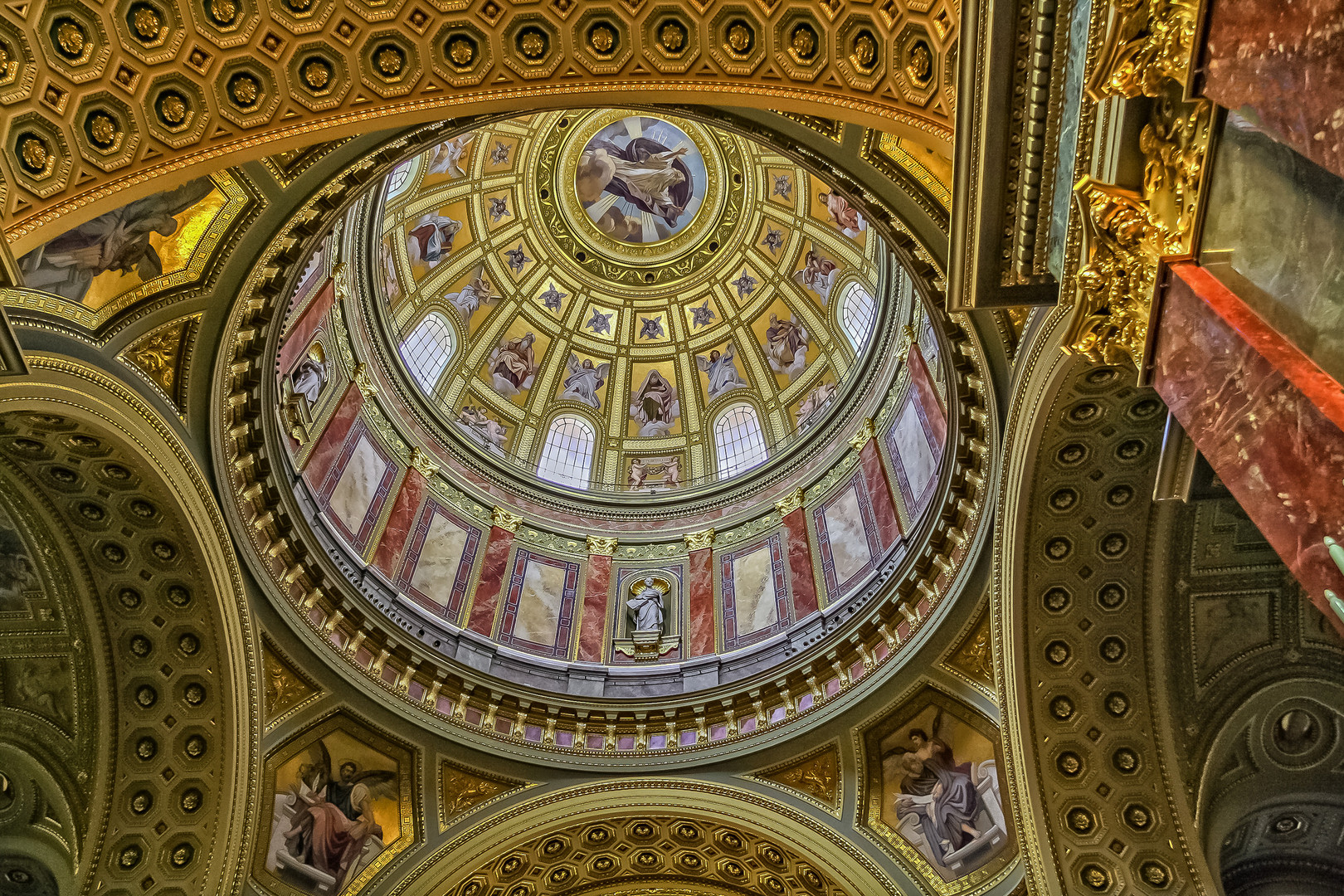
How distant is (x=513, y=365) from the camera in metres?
27.7

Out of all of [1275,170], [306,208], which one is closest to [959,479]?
[1275,170]

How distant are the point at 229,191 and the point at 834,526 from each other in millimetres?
14233

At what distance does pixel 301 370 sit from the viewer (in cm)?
1767

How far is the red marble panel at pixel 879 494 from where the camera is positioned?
18.5 meters

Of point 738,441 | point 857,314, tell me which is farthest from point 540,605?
point 857,314

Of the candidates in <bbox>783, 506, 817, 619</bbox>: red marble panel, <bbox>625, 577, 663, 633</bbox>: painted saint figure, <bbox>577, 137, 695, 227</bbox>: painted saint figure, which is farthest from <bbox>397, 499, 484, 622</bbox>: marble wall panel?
<bbox>577, 137, 695, 227</bbox>: painted saint figure

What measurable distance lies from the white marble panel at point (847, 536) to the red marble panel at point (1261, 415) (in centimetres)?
1367

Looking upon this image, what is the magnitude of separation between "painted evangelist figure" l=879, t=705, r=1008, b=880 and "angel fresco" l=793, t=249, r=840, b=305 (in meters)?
13.4

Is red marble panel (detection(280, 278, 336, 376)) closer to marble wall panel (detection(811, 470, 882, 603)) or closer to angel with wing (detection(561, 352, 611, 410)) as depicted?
angel with wing (detection(561, 352, 611, 410))

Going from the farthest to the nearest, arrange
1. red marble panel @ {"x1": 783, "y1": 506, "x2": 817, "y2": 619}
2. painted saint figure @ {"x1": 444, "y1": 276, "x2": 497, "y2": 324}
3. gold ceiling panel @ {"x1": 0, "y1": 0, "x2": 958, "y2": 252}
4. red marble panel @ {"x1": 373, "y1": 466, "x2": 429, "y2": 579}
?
painted saint figure @ {"x1": 444, "y1": 276, "x2": 497, "y2": 324}, red marble panel @ {"x1": 783, "y1": 506, "x2": 817, "y2": 619}, red marble panel @ {"x1": 373, "y1": 466, "x2": 429, "y2": 579}, gold ceiling panel @ {"x1": 0, "y1": 0, "x2": 958, "y2": 252}

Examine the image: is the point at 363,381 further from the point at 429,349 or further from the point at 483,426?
the point at 483,426

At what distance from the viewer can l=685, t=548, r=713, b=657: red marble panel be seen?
20.6 m

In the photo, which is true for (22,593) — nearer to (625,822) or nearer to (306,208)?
(306,208)

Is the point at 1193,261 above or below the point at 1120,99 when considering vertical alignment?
below
